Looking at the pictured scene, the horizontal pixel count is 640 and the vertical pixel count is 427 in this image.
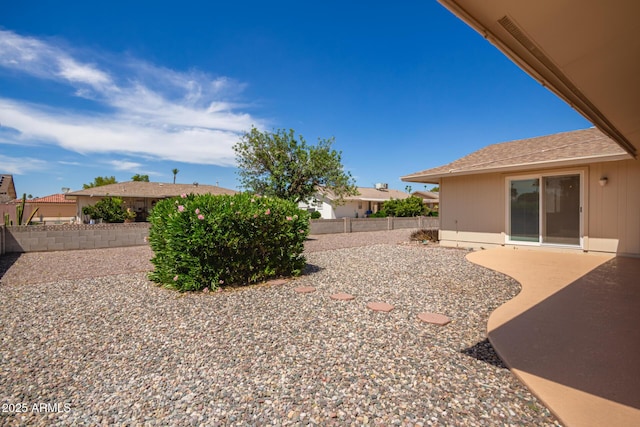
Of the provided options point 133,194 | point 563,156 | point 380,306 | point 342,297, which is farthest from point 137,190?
point 563,156

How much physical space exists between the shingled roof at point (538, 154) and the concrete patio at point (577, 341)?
A: 3.21 m

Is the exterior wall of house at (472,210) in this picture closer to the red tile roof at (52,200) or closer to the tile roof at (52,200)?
the red tile roof at (52,200)

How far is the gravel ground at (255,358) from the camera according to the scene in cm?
204

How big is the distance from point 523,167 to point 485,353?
7.86m

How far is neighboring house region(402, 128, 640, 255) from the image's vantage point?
25.3ft

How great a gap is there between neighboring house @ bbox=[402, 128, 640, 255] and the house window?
22 mm

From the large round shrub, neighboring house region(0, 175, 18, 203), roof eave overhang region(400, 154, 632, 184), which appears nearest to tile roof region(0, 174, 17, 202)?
neighboring house region(0, 175, 18, 203)

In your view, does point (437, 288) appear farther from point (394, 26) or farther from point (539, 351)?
point (394, 26)

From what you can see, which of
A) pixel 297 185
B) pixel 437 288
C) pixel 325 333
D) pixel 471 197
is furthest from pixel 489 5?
pixel 297 185

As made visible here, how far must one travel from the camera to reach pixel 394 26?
32.9ft

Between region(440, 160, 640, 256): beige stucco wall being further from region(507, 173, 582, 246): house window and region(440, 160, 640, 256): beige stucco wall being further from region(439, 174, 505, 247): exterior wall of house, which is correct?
region(507, 173, 582, 246): house window

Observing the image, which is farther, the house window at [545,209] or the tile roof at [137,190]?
the tile roof at [137,190]

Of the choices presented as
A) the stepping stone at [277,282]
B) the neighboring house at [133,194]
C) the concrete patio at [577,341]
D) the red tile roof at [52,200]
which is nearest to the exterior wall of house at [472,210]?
the concrete patio at [577,341]

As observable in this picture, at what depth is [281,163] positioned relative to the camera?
15086 mm
